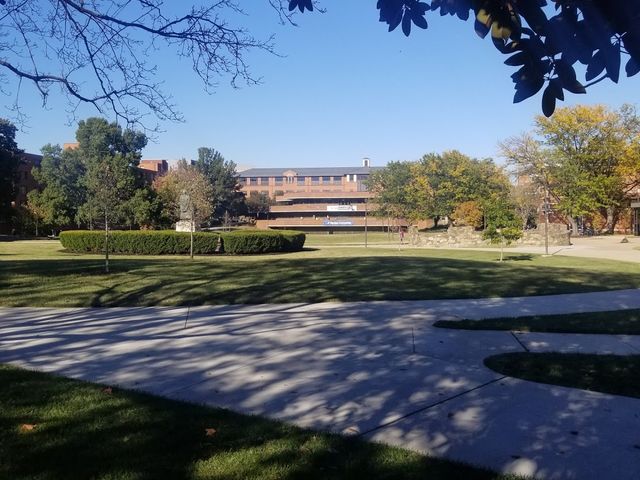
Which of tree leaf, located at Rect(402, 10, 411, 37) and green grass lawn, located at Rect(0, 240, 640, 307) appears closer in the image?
tree leaf, located at Rect(402, 10, 411, 37)

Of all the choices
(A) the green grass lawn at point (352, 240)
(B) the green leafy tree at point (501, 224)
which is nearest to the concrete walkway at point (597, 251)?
(B) the green leafy tree at point (501, 224)

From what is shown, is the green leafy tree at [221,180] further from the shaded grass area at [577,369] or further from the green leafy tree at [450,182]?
the shaded grass area at [577,369]

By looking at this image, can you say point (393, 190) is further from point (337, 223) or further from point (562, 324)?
point (562, 324)

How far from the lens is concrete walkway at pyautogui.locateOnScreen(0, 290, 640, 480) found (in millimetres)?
3959

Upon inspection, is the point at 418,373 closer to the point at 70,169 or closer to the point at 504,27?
the point at 504,27

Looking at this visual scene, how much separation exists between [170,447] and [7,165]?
6678 cm

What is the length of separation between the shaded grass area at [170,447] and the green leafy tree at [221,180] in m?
83.6

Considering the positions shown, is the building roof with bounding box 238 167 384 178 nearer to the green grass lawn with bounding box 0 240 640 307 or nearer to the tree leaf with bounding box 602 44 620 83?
the green grass lawn with bounding box 0 240 640 307

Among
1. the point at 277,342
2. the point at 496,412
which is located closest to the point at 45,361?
the point at 277,342

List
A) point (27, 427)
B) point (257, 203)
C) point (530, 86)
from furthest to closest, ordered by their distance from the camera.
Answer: point (257, 203)
point (27, 427)
point (530, 86)

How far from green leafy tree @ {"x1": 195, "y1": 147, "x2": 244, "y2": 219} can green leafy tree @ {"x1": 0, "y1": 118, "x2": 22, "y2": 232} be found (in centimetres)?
2783

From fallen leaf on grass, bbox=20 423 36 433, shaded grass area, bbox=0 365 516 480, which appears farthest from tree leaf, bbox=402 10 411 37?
fallen leaf on grass, bbox=20 423 36 433

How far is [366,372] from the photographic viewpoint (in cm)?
574

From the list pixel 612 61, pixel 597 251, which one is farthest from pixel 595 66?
pixel 597 251
